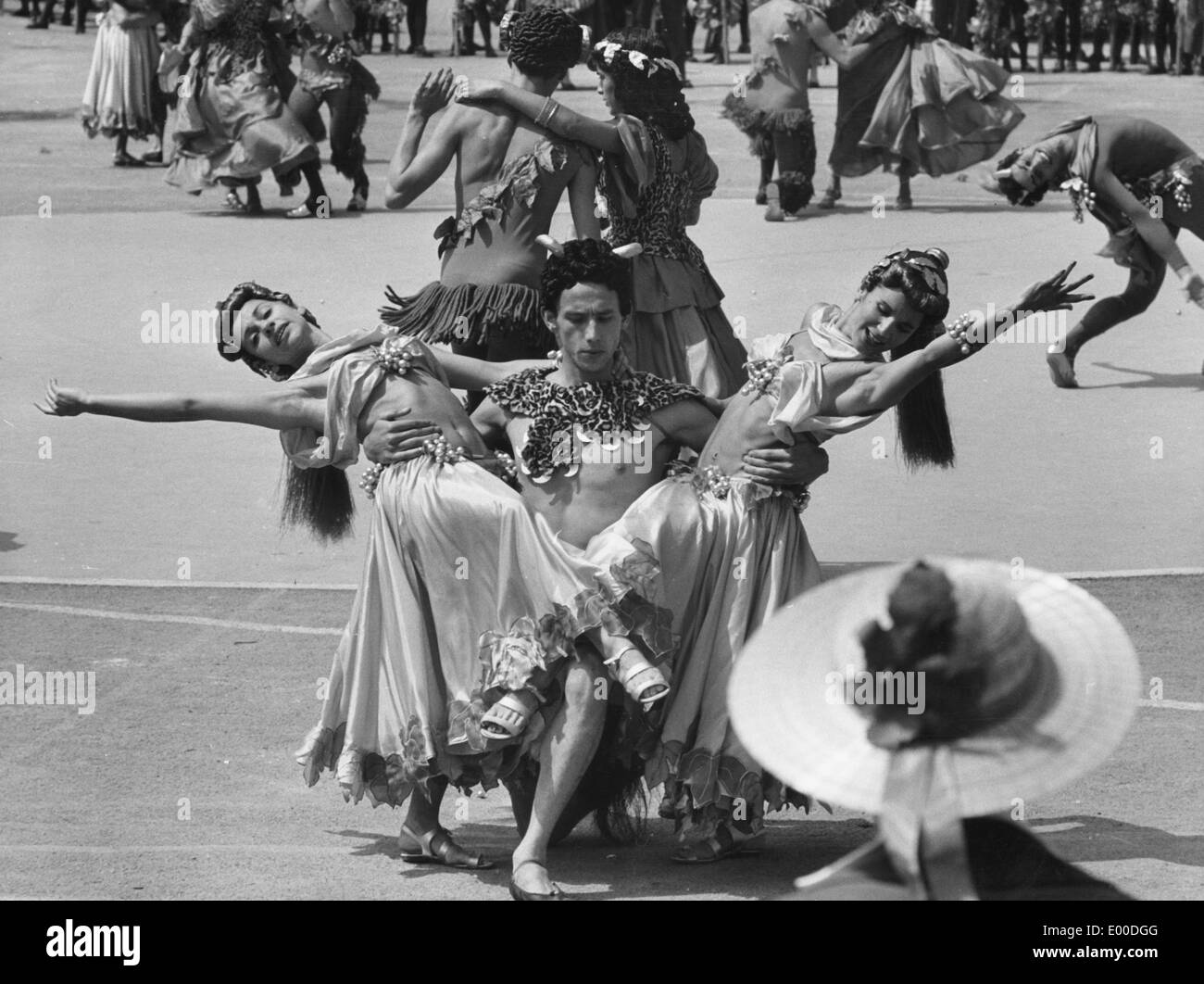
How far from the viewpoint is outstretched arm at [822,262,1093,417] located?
5.27 metres

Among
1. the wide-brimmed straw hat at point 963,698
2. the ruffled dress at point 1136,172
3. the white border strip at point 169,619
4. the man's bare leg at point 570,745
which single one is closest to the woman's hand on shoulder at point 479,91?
the white border strip at point 169,619

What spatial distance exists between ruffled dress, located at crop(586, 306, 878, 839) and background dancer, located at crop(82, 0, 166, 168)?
14489mm

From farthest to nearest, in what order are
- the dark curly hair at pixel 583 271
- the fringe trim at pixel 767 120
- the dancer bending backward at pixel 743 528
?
1. the fringe trim at pixel 767 120
2. the dark curly hair at pixel 583 271
3. the dancer bending backward at pixel 743 528

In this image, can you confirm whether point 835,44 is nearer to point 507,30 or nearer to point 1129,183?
point 1129,183

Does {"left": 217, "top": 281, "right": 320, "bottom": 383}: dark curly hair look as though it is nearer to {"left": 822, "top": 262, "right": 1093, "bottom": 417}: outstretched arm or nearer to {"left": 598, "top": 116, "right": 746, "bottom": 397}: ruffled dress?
{"left": 822, "top": 262, "right": 1093, "bottom": 417}: outstretched arm

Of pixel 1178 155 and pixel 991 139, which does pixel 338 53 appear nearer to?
pixel 991 139

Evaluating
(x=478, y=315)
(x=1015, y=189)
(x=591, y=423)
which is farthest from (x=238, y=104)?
(x=591, y=423)

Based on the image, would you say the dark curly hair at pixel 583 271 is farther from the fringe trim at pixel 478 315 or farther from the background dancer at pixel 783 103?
the background dancer at pixel 783 103

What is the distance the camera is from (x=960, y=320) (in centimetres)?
531

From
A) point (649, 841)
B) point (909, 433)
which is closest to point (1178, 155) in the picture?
point (909, 433)

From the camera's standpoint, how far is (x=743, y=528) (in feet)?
18.1

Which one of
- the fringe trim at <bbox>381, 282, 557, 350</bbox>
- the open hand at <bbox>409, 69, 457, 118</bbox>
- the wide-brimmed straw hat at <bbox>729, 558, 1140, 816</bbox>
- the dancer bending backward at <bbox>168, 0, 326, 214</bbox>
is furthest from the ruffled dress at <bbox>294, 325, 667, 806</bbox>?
the dancer bending backward at <bbox>168, 0, 326, 214</bbox>

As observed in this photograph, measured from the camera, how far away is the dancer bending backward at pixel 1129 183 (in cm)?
1098

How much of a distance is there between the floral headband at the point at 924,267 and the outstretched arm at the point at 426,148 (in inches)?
91.7
